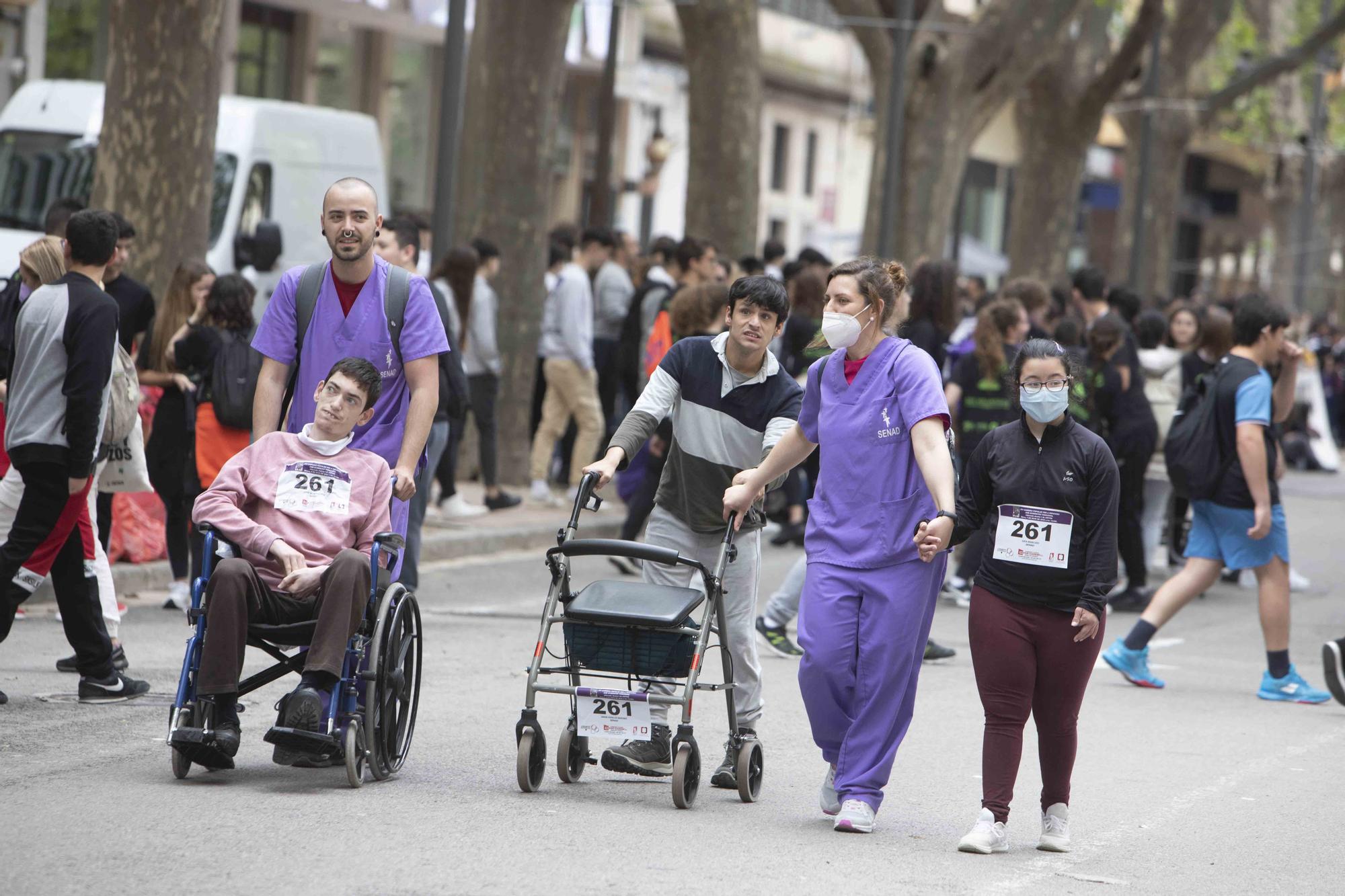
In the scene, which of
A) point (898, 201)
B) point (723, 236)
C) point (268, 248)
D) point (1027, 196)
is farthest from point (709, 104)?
point (1027, 196)

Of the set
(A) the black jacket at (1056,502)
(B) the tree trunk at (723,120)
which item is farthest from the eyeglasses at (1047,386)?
(B) the tree trunk at (723,120)

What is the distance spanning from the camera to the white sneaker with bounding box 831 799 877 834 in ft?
20.9

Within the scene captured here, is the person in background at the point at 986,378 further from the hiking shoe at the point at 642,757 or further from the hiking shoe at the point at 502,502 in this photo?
the hiking shoe at the point at 642,757

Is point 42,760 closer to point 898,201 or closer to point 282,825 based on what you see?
point 282,825

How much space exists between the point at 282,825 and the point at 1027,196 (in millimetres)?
22226

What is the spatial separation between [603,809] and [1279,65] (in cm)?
2504

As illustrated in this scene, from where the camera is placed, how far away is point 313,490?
266 inches

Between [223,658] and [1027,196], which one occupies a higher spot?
[1027,196]

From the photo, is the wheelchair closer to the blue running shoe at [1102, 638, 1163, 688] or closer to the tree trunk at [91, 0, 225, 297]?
the blue running shoe at [1102, 638, 1163, 688]

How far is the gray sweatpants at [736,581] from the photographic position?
23.2ft

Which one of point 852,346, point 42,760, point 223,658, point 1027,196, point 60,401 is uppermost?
point 1027,196

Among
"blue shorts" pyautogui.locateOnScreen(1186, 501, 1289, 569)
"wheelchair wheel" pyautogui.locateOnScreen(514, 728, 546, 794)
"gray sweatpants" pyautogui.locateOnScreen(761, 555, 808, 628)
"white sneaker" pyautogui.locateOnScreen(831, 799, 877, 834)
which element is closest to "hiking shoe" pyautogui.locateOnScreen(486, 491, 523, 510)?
"gray sweatpants" pyautogui.locateOnScreen(761, 555, 808, 628)

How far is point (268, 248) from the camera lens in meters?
13.7

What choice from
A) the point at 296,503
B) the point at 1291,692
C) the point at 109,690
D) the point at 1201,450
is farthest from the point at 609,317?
the point at 296,503
